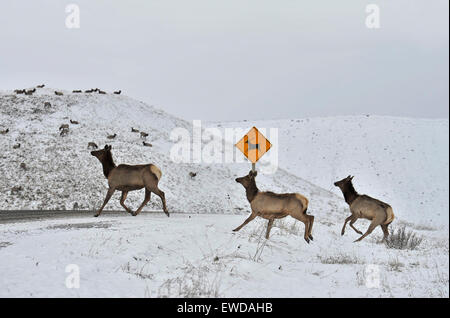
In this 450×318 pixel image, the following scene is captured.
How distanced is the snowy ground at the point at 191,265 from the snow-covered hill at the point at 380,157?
44884 millimetres

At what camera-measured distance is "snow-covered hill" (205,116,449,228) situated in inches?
2274

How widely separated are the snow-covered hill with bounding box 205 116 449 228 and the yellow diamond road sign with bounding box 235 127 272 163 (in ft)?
124

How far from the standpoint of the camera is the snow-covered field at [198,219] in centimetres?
655

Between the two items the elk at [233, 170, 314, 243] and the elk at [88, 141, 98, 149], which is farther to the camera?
the elk at [88, 141, 98, 149]

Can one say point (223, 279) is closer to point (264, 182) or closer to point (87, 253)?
point (87, 253)

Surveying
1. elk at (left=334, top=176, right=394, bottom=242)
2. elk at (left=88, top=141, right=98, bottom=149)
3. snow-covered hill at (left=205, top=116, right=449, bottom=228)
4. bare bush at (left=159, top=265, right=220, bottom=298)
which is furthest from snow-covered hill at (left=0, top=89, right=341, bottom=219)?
snow-covered hill at (left=205, top=116, right=449, bottom=228)

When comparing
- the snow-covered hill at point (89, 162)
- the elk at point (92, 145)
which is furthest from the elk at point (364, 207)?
the elk at point (92, 145)

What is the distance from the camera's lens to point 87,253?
282 inches

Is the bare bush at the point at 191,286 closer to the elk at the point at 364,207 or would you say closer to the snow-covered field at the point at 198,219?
the snow-covered field at the point at 198,219

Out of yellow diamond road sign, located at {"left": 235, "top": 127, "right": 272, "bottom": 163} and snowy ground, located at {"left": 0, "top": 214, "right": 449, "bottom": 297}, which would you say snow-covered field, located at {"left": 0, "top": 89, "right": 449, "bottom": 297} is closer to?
snowy ground, located at {"left": 0, "top": 214, "right": 449, "bottom": 297}

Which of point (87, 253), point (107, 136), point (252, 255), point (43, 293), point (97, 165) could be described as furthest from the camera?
point (107, 136)

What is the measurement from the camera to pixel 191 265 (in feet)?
23.6
